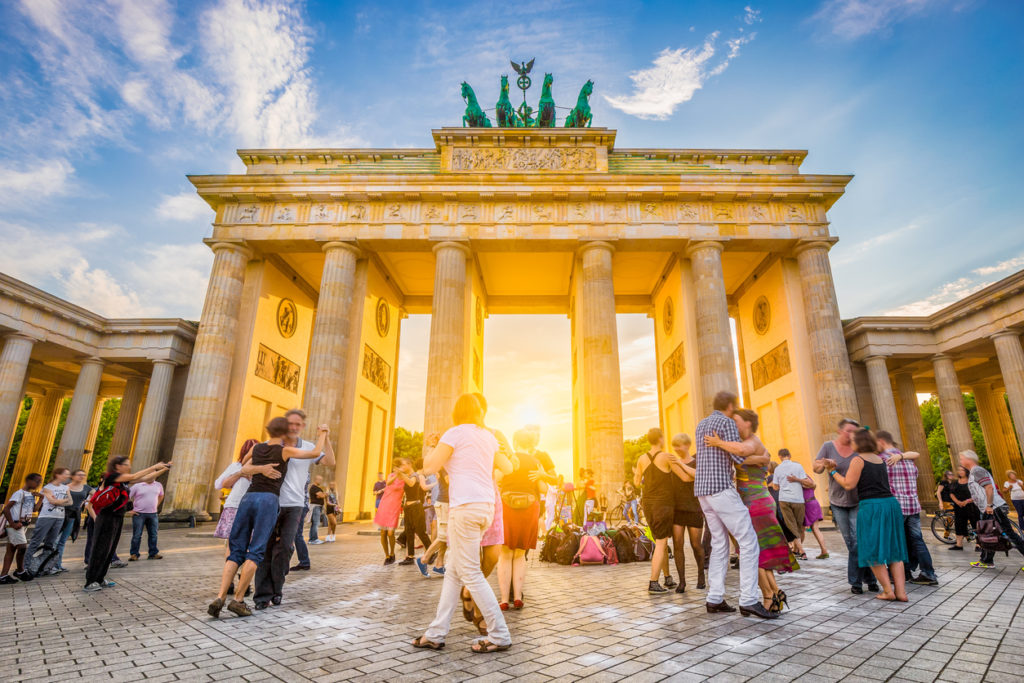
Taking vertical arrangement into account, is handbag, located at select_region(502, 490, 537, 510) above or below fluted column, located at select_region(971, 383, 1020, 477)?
below

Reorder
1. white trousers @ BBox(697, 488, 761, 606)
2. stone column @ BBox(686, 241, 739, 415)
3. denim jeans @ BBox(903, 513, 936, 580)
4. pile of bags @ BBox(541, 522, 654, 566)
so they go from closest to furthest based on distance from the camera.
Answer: white trousers @ BBox(697, 488, 761, 606) → denim jeans @ BBox(903, 513, 936, 580) → pile of bags @ BBox(541, 522, 654, 566) → stone column @ BBox(686, 241, 739, 415)

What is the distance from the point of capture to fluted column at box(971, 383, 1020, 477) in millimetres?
26250

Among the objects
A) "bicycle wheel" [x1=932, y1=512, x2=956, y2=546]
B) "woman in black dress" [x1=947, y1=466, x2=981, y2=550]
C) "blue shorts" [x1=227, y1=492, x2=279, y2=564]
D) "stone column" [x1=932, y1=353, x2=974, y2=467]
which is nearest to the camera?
"blue shorts" [x1=227, y1=492, x2=279, y2=564]

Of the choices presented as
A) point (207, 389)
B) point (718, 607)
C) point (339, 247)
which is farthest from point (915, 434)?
point (207, 389)

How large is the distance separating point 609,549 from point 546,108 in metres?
22.3

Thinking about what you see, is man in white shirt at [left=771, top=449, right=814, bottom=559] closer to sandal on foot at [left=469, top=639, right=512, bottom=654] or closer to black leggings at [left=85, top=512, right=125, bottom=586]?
sandal on foot at [left=469, top=639, right=512, bottom=654]

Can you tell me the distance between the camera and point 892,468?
6.21 metres

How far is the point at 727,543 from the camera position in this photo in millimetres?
4875

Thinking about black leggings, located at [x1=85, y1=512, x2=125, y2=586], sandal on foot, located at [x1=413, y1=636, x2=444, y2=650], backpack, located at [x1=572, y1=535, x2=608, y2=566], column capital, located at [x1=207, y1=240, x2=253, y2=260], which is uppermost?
column capital, located at [x1=207, y1=240, x2=253, y2=260]

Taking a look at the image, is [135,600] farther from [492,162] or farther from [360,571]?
[492,162]

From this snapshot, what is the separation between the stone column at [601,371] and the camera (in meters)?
17.6

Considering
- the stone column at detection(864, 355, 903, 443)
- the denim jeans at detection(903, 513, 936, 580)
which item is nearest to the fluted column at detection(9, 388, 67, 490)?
the denim jeans at detection(903, 513, 936, 580)

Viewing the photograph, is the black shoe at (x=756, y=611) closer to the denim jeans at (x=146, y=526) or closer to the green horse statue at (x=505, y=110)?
the denim jeans at (x=146, y=526)

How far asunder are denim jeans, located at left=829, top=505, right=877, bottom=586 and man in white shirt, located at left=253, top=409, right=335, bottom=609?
607 centimetres
